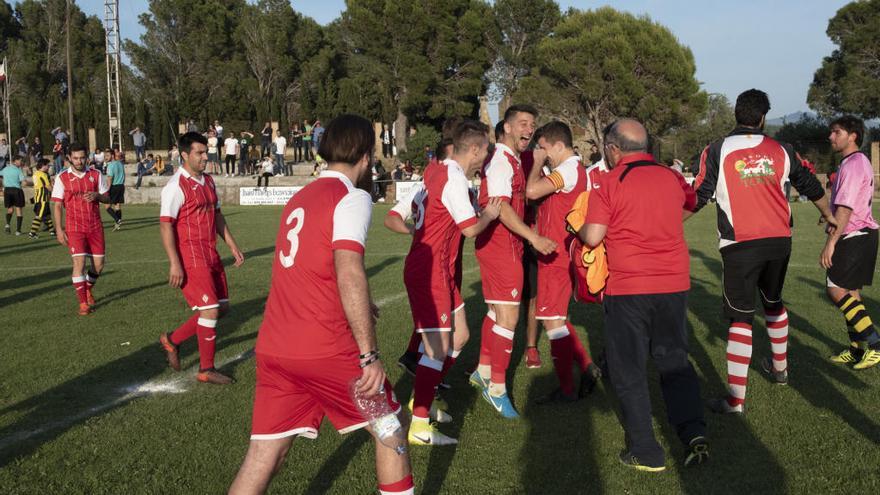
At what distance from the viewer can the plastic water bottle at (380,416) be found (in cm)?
302

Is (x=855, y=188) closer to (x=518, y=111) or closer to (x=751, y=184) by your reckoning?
(x=751, y=184)

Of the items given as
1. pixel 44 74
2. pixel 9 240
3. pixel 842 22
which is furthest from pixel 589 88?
pixel 44 74

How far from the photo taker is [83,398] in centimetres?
566

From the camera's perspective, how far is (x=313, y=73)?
54.8 metres

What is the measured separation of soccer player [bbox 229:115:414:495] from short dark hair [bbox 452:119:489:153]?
A: 6.02ft

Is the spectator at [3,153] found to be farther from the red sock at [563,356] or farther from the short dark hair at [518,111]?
the red sock at [563,356]

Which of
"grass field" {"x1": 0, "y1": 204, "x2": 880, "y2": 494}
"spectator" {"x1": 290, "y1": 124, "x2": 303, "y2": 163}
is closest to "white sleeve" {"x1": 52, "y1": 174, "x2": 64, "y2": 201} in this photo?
"grass field" {"x1": 0, "y1": 204, "x2": 880, "y2": 494}

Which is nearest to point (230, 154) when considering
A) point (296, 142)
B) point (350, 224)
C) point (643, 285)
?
point (296, 142)

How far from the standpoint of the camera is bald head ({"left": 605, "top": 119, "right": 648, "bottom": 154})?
13.9 ft

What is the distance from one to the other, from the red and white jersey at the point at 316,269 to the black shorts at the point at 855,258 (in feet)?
17.2

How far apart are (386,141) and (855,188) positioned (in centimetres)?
3843

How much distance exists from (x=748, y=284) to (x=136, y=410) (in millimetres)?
4505

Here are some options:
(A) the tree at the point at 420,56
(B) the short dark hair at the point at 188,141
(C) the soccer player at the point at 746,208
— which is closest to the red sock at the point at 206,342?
(B) the short dark hair at the point at 188,141

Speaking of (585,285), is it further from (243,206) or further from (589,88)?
(589,88)
